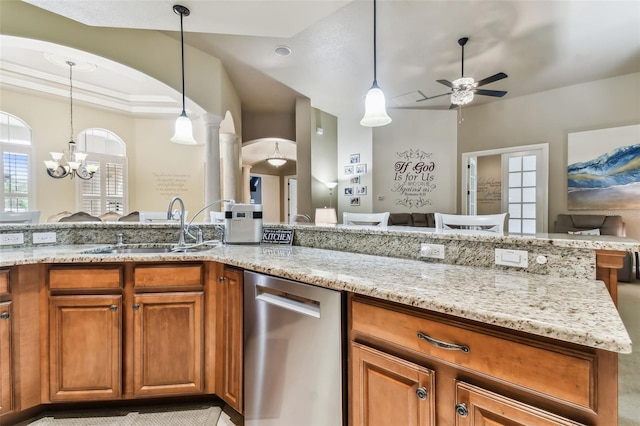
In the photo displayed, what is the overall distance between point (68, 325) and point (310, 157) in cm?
470

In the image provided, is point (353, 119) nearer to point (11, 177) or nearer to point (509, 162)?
point (509, 162)

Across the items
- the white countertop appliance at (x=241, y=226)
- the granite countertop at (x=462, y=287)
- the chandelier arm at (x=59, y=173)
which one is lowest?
the granite countertop at (x=462, y=287)

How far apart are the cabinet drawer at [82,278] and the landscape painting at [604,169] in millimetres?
6401

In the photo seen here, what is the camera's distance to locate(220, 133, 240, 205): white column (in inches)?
212

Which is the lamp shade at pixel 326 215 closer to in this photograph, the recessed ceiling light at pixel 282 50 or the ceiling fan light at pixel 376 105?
the recessed ceiling light at pixel 282 50

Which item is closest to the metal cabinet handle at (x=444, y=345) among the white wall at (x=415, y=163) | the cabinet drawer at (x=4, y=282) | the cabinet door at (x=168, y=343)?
the cabinet door at (x=168, y=343)

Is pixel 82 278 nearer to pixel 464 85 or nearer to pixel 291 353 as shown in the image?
pixel 291 353

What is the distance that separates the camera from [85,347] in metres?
1.53

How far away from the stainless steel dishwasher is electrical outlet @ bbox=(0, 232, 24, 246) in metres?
1.66

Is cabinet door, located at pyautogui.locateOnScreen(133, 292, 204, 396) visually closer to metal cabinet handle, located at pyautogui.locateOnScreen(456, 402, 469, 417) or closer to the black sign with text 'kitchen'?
the black sign with text 'kitchen'

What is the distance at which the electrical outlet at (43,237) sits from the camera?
Answer: 1.94m

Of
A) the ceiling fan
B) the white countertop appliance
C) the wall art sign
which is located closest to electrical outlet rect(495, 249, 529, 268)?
the white countertop appliance

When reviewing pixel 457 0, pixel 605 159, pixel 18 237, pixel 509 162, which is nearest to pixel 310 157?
pixel 457 0

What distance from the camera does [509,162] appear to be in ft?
18.1
